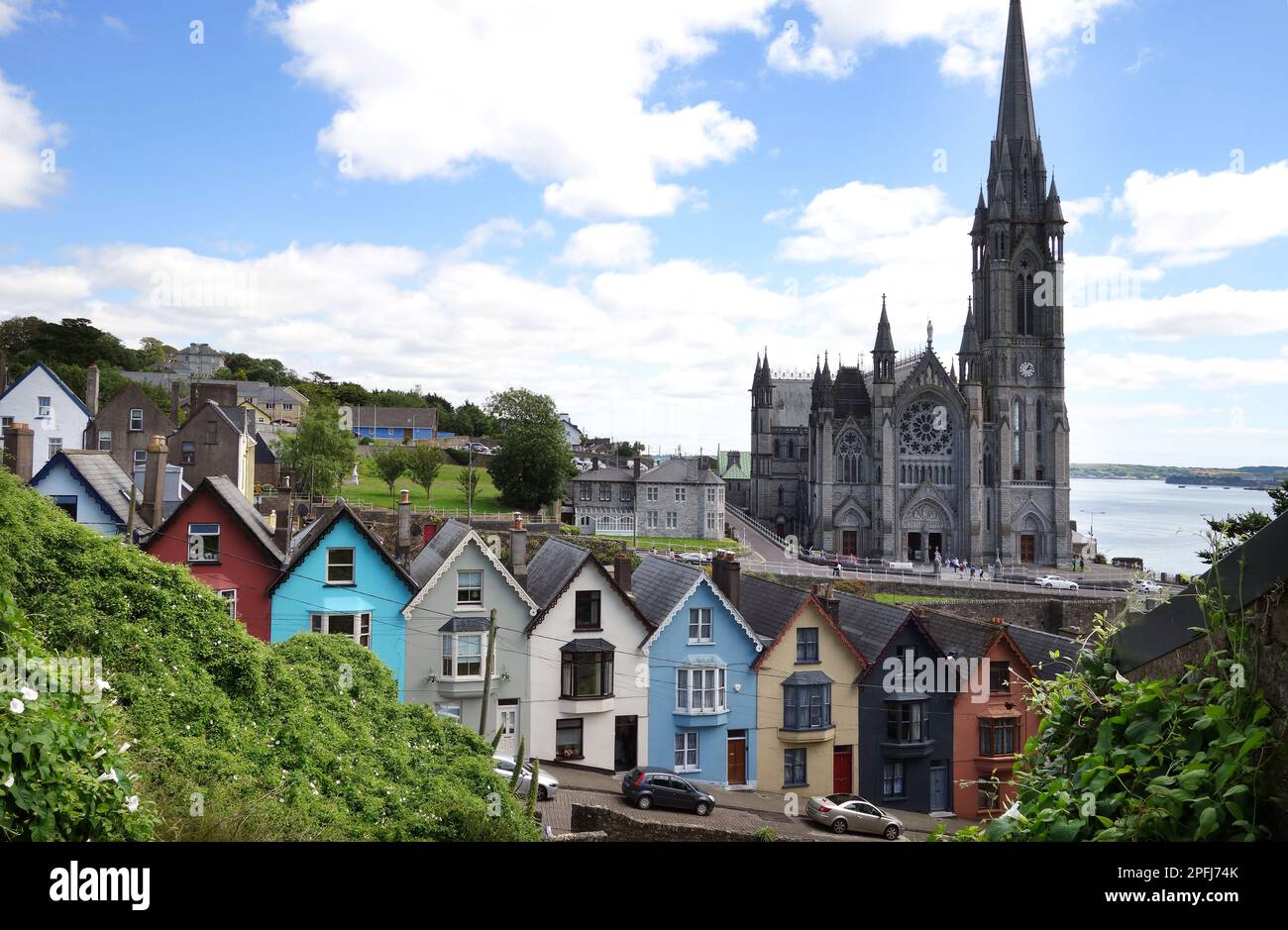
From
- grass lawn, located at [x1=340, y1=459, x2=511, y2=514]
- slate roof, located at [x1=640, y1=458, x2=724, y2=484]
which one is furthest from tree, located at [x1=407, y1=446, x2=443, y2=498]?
slate roof, located at [x1=640, y1=458, x2=724, y2=484]

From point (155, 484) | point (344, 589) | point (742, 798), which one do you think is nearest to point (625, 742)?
point (742, 798)

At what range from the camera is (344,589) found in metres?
20.9

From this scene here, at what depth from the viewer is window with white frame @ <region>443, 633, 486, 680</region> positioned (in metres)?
21.9

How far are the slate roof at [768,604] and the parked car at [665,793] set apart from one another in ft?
19.8

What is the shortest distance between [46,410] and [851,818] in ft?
73.5

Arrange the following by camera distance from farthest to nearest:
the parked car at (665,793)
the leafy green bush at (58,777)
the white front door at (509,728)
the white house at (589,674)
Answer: the white house at (589,674) < the white front door at (509,728) < the parked car at (665,793) < the leafy green bush at (58,777)

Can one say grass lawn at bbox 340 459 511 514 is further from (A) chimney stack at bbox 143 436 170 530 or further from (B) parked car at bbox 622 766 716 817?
(B) parked car at bbox 622 766 716 817

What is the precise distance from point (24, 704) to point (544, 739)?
1961 cm

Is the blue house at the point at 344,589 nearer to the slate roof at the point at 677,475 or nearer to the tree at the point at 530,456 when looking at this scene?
the tree at the point at 530,456

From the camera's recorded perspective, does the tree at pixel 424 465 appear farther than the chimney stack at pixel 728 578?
Yes

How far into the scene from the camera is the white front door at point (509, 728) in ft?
72.3

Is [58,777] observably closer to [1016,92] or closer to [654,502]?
[654,502]

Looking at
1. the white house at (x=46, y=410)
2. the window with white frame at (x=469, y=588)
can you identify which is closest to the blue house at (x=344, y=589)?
the window with white frame at (x=469, y=588)

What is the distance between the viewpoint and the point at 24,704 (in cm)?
374
